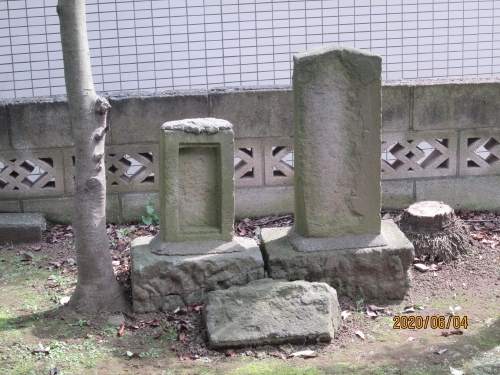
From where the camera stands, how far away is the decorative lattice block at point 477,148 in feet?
25.7

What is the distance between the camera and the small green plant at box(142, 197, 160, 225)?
773cm

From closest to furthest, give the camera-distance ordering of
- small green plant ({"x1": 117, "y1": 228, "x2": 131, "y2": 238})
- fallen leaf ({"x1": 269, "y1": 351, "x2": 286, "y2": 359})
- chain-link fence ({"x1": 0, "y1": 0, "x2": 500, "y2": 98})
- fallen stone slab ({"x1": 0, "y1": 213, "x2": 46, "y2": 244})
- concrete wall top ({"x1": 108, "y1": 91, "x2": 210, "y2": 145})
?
fallen leaf ({"x1": 269, "y1": 351, "x2": 286, "y2": 359}) → fallen stone slab ({"x1": 0, "y1": 213, "x2": 46, "y2": 244}) → small green plant ({"x1": 117, "y1": 228, "x2": 131, "y2": 238}) → concrete wall top ({"x1": 108, "y1": 91, "x2": 210, "y2": 145}) → chain-link fence ({"x1": 0, "y1": 0, "x2": 500, "y2": 98})

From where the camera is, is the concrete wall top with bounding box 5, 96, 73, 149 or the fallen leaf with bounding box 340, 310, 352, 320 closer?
the fallen leaf with bounding box 340, 310, 352, 320

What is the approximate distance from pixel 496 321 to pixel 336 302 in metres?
1.15

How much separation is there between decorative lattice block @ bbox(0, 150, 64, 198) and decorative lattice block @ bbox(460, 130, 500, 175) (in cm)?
391

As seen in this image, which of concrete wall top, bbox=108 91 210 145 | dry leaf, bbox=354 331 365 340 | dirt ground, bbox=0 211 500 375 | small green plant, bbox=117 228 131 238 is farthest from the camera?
concrete wall top, bbox=108 91 210 145

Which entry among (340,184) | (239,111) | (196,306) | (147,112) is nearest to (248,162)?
(239,111)

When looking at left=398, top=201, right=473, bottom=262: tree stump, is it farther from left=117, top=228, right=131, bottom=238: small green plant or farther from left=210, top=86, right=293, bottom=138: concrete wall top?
left=117, top=228, right=131, bottom=238: small green plant

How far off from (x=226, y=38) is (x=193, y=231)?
358 cm

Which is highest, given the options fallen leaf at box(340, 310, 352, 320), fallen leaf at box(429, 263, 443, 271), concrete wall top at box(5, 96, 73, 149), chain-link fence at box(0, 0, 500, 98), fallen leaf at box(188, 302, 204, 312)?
chain-link fence at box(0, 0, 500, 98)

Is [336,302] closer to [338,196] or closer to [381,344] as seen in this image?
[381,344]

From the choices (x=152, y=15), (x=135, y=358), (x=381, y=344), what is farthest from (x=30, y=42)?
(x=381, y=344)
